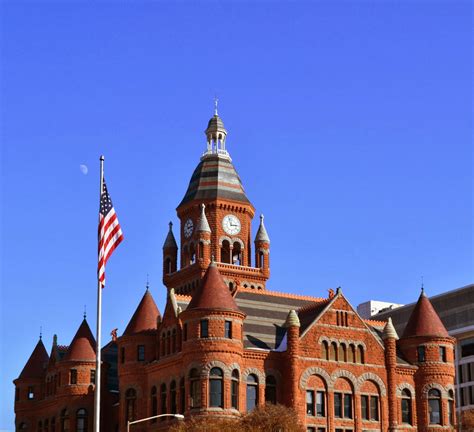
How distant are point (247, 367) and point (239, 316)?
12.8 ft

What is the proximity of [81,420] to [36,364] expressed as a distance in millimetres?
13015

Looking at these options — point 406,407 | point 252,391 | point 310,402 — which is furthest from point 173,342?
point 406,407

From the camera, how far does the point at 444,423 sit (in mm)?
87438

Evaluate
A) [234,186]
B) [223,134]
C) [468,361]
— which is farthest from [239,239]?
[468,361]

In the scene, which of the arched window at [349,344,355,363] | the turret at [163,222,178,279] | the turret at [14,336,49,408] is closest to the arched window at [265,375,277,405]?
the arched window at [349,344,355,363]

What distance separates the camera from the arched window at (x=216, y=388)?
255 ft

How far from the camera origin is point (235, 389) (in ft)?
260

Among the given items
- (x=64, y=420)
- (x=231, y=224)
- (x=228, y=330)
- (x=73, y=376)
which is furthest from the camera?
(x=231, y=224)

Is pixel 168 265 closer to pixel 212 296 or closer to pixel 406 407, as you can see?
pixel 212 296

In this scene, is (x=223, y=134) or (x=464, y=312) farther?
(x=464, y=312)

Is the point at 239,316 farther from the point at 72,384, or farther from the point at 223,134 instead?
the point at 223,134

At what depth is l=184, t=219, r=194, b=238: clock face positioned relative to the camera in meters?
99.2

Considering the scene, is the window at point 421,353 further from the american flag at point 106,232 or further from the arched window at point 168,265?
the american flag at point 106,232

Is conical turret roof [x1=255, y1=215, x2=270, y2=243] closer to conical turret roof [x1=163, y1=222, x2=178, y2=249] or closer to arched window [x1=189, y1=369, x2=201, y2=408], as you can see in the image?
conical turret roof [x1=163, y1=222, x2=178, y2=249]
